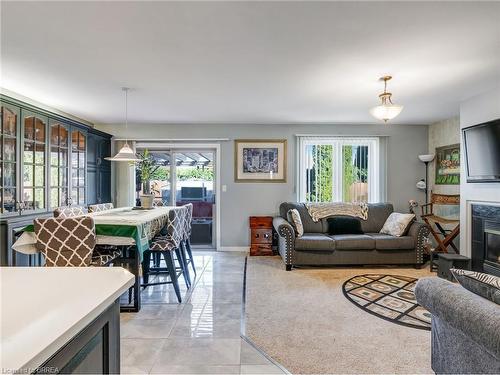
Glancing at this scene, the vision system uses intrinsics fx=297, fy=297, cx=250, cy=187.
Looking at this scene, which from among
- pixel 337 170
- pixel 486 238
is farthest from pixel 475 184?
pixel 337 170

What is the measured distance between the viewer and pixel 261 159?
17.9 feet

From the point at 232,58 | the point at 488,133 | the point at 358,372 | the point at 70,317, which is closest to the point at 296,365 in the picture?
the point at 358,372

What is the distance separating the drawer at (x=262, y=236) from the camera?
16.7 ft

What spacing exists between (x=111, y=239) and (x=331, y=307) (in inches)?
85.5

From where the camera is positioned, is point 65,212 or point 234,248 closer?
point 65,212

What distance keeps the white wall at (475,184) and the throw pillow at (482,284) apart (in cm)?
259

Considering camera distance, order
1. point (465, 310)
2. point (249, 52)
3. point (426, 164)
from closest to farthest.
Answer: point (465, 310) → point (249, 52) → point (426, 164)

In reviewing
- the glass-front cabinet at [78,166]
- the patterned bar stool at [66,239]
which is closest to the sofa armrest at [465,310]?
the patterned bar stool at [66,239]

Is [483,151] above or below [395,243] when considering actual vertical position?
above

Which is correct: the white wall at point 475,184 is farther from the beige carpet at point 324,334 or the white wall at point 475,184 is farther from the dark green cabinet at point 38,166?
the dark green cabinet at point 38,166

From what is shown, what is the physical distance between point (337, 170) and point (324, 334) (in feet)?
11.7

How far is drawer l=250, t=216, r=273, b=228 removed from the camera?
5.11 meters

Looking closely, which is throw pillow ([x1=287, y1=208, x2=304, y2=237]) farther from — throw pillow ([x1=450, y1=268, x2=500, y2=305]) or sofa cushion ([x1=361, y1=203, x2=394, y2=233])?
throw pillow ([x1=450, y1=268, x2=500, y2=305])

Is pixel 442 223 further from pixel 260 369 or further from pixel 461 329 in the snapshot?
pixel 260 369
